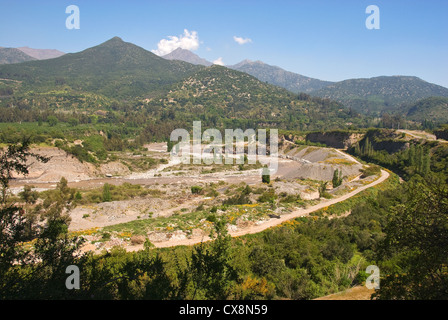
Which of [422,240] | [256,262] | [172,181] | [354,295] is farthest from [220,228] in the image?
[172,181]

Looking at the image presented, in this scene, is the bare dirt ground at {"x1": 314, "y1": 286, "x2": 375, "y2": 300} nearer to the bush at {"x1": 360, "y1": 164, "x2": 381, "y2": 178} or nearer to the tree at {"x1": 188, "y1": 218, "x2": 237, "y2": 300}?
the tree at {"x1": 188, "y1": 218, "x2": 237, "y2": 300}

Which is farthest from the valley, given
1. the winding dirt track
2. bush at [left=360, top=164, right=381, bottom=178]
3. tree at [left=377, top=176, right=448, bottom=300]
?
bush at [left=360, top=164, right=381, bottom=178]

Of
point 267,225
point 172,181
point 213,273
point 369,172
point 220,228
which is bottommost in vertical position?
point 172,181

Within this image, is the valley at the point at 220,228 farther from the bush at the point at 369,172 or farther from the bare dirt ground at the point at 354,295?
the bush at the point at 369,172

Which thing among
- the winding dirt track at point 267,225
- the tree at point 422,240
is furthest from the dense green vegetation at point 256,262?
the winding dirt track at point 267,225

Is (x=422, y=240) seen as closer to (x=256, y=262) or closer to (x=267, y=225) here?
(x=256, y=262)

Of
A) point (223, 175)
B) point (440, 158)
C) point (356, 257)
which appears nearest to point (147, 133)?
point (223, 175)

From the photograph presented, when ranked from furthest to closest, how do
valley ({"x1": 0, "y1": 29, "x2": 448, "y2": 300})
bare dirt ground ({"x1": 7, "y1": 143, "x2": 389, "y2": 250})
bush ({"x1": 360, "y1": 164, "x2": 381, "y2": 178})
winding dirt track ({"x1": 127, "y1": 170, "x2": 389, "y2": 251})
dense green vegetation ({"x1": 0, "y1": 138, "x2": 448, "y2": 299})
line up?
1. bush ({"x1": 360, "y1": 164, "x2": 381, "y2": 178})
2. bare dirt ground ({"x1": 7, "y1": 143, "x2": 389, "y2": 250})
3. winding dirt track ({"x1": 127, "y1": 170, "x2": 389, "y2": 251})
4. valley ({"x1": 0, "y1": 29, "x2": 448, "y2": 300})
5. dense green vegetation ({"x1": 0, "y1": 138, "x2": 448, "y2": 299})

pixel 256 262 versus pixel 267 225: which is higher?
pixel 256 262

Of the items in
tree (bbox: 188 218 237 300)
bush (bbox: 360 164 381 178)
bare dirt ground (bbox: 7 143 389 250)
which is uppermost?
tree (bbox: 188 218 237 300)

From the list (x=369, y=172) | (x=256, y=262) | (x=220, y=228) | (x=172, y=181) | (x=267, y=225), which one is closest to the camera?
(x=220, y=228)
